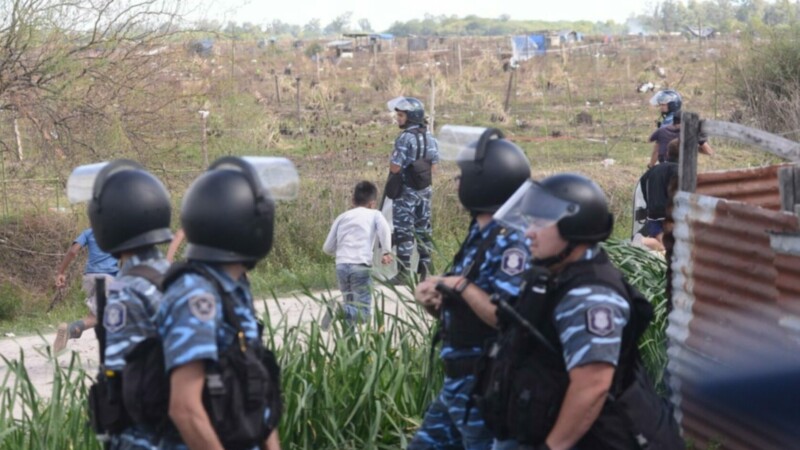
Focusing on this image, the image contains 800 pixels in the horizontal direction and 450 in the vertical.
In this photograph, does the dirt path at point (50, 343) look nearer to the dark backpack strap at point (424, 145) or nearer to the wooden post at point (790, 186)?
the dark backpack strap at point (424, 145)

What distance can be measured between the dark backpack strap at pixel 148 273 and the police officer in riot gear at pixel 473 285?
3.26 feet

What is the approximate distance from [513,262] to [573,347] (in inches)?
22.2

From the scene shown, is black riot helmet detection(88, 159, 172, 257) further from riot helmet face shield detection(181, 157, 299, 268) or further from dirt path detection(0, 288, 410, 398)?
dirt path detection(0, 288, 410, 398)

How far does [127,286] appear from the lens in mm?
3500

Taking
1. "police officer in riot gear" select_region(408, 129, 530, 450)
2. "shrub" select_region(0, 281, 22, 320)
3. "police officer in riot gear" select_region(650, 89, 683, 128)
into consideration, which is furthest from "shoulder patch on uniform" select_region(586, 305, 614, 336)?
"shrub" select_region(0, 281, 22, 320)

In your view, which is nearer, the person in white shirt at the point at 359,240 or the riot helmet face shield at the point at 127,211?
the riot helmet face shield at the point at 127,211

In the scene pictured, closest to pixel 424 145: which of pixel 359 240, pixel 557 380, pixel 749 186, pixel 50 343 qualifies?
pixel 359 240

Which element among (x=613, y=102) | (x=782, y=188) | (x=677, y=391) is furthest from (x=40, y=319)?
(x=613, y=102)

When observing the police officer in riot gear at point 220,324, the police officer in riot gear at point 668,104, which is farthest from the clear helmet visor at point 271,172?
the police officer in riot gear at point 668,104

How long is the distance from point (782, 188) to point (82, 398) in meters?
3.08

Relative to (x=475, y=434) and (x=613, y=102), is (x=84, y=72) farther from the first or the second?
(x=613, y=102)

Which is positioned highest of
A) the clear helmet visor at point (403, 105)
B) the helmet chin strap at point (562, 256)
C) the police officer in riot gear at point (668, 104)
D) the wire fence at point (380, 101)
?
the helmet chin strap at point (562, 256)

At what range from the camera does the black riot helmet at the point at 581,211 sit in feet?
12.0

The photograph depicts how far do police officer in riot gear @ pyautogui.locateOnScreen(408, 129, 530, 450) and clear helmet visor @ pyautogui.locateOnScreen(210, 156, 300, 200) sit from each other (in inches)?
24.5
